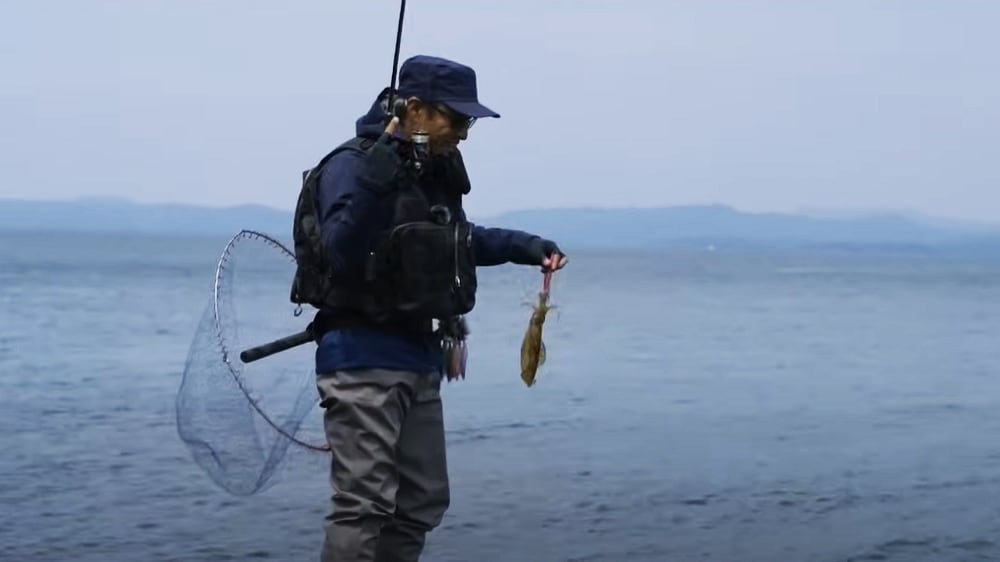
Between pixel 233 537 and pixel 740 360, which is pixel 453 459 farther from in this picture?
pixel 740 360

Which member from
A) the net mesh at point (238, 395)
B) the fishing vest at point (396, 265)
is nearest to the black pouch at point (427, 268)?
the fishing vest at point (396, 265)

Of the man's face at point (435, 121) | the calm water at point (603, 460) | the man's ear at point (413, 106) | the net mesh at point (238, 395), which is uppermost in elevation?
the man's ear at point (413, 106)

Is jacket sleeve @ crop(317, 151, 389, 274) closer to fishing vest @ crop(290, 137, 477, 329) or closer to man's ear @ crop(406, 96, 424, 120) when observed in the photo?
fishing vest @ crop(290, 137, 477, 329)

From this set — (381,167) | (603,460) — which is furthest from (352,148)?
(603,460)

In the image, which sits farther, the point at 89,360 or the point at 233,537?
the point at 89,360

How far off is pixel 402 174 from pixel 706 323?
2724 cm

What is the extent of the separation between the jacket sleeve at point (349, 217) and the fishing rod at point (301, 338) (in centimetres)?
25

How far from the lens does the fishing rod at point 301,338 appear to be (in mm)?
5168

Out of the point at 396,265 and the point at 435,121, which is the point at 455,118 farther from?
the point at 396,265

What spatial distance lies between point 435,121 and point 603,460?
652 cm

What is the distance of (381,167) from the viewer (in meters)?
4.91

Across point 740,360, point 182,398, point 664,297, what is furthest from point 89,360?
point 664,297

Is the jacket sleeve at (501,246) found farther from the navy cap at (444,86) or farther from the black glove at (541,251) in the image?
the navy cap at (444,86)

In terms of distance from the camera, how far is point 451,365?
5430 mm
